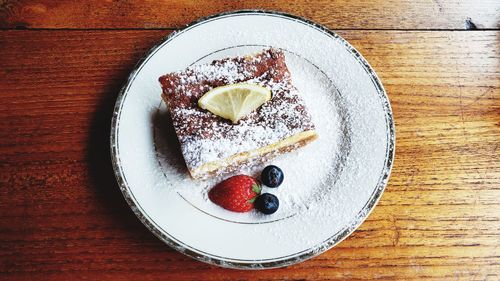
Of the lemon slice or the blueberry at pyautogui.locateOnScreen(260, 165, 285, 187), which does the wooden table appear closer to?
the blueberry at pyautogui.locateOnScreen(260, 165, 285, 187)

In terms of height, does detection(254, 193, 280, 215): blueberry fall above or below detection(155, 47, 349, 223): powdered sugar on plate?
below

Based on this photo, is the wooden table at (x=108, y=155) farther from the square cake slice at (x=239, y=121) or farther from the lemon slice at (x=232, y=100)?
the lemon slice at (x=232, y=100)

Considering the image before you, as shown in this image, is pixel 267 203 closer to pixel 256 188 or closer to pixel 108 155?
pixel 256 188

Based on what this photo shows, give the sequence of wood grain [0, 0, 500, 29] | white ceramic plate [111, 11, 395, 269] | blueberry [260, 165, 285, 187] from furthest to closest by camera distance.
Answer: wood grain [0, 0, 500, 29] → blueberry [260, 165, 285, 187] → white ceramic plate [111, 11, 395, 269]

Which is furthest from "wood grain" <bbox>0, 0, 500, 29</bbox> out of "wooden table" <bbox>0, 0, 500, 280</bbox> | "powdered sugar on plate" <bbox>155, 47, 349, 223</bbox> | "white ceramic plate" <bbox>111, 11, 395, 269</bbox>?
"powdered sugar on plate" <bbox>155, 47, 349, 223</bbox>

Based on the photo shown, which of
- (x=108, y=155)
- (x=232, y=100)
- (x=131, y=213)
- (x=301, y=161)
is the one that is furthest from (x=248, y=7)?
(x=131, y=213)

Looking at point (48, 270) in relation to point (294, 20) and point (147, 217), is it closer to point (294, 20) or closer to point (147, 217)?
point (147, 217)
